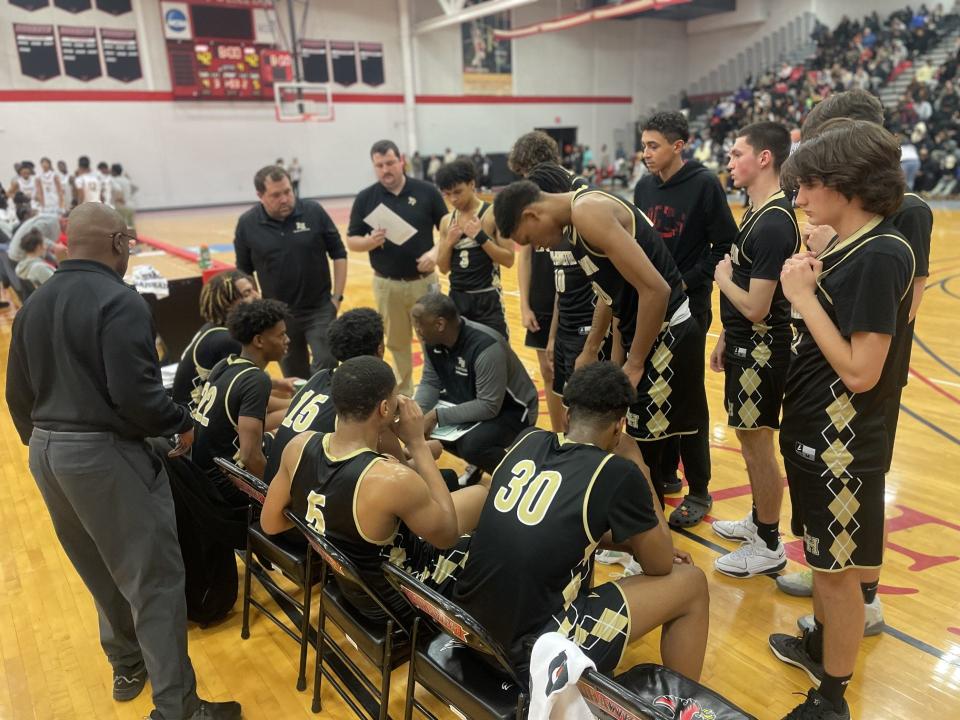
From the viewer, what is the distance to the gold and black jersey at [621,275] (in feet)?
9.18

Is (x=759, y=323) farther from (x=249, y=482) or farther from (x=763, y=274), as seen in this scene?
(x=249, y=482)

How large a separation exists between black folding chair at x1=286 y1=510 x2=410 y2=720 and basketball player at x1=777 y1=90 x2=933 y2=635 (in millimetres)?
1448

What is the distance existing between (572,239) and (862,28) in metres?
25.0

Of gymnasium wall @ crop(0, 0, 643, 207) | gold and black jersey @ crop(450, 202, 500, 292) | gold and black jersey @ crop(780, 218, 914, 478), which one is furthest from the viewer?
gymnasium wall @ crop(0, 0, 643, 207)

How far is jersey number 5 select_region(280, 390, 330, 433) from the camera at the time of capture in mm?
2871

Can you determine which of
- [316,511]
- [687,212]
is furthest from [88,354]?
[687,212]

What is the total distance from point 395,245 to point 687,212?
2.34 meters

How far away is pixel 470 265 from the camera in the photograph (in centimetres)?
Result: 468

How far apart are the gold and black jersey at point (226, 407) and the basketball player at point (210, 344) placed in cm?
29

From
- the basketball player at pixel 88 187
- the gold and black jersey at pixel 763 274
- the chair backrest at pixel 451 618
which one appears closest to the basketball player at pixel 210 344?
the chair backrest at pixel 451 618

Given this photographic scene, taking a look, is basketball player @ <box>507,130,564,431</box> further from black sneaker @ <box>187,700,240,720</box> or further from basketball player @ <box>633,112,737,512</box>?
black sneaker @ <box>187,700,240,720</box>

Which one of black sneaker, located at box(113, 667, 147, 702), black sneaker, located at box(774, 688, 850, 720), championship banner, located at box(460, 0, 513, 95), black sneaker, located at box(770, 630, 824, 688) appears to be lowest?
black sneaker, located at box(113, 667, 147, 702)

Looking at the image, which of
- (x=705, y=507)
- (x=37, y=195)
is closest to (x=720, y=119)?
(x=37, y=195)

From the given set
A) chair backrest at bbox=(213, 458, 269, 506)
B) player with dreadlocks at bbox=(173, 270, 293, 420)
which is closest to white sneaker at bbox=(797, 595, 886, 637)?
chair backrest at bbox=(213, 458, 269, 506)
